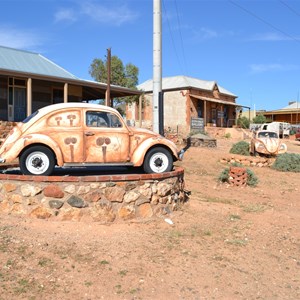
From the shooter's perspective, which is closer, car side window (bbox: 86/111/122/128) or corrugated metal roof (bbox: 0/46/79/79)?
car side window (bbox: 86/111/122/128)

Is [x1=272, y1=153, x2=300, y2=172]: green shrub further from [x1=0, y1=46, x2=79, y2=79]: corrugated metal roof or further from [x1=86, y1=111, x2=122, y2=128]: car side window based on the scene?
[x1=0, y1=46, x2=79, y2=79]: corrugated metal roof

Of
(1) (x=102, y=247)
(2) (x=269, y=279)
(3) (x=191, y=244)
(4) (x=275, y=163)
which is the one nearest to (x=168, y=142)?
(3) (x=191, y=244)

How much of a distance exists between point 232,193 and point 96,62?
3278cm

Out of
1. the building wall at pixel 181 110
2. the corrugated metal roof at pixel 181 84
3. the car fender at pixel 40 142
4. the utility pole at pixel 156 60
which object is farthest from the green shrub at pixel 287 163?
the corrugated metal roof at pixel 181 84

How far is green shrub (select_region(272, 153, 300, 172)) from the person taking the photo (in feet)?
53.0

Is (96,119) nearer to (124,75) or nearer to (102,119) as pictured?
(102,119)

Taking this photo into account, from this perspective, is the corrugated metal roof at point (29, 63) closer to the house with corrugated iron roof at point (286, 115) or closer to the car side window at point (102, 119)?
the car side window at point (102, 119)

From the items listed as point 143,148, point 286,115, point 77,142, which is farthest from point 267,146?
point 286,115

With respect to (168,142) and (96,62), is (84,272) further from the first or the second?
(96,62)

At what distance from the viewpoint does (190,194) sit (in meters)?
9.77

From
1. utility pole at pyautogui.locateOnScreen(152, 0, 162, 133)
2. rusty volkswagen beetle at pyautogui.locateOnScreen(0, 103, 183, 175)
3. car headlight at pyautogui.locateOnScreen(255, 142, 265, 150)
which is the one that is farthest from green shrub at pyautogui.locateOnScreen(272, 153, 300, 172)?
rusty volkswagen beetle at pyautogui.locateOnScreen(0, 103, 183, 175)

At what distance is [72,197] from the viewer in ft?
21.1

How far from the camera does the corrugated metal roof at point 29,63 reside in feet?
67.0

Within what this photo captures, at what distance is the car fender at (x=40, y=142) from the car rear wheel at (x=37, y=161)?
0.31 feet
